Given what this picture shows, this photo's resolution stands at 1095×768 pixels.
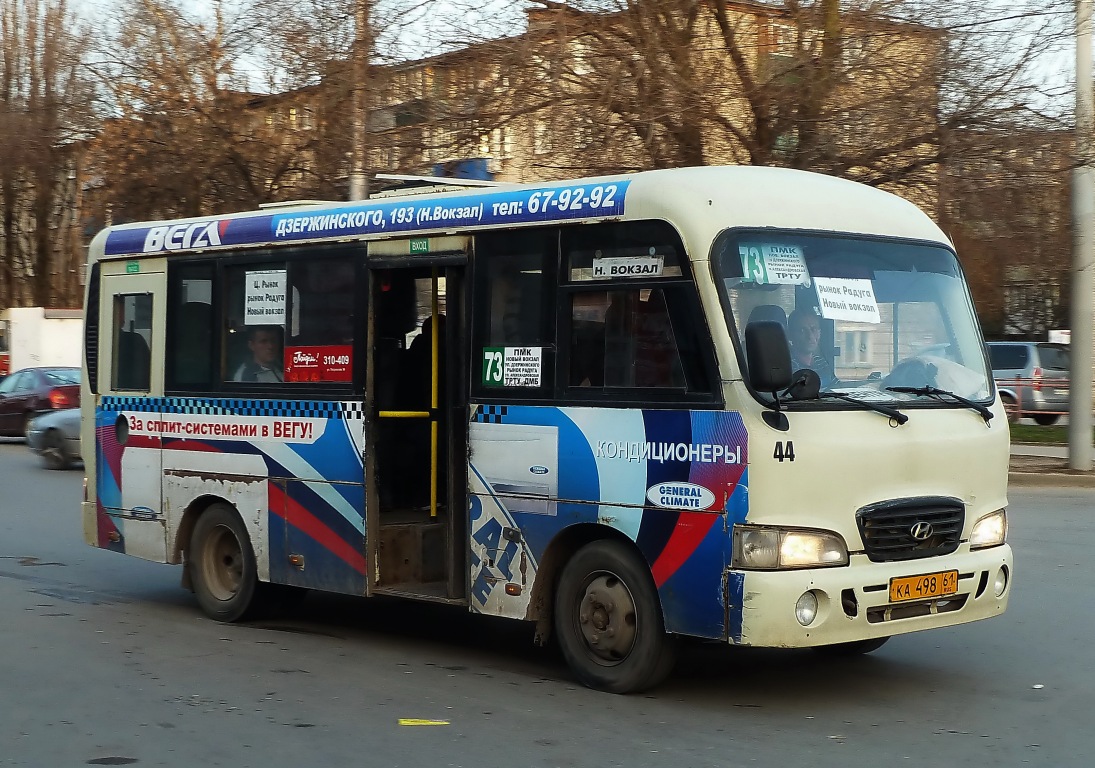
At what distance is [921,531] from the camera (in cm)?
735

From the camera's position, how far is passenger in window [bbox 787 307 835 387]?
23.7 ft

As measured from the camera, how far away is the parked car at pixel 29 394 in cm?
2830

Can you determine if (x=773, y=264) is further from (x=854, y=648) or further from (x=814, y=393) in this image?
(x=854, y=648)

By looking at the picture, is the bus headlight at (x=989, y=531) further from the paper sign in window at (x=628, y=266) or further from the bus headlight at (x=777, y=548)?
the paper sign in window at (x=628, y=266)

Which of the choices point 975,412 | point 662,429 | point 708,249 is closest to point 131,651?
point 662,429

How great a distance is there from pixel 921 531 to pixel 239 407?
4.80 m

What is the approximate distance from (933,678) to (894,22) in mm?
13612

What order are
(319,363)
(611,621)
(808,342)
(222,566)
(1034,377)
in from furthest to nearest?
(1034,377), (222,566), (319,363), (611,621), (808,342)

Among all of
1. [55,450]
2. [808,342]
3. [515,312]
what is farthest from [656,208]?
[55,450]

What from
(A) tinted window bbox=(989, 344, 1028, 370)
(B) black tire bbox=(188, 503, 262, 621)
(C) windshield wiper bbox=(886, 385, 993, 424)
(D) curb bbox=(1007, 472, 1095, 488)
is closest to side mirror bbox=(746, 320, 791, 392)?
(C) windshield wiper bbox=(886, 385, 993, 424)

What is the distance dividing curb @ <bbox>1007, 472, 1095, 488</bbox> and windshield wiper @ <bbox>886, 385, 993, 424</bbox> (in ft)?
40.3

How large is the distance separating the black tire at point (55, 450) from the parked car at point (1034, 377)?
746 inches

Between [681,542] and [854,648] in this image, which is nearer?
[681,542]

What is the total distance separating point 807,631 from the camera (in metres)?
6.92
